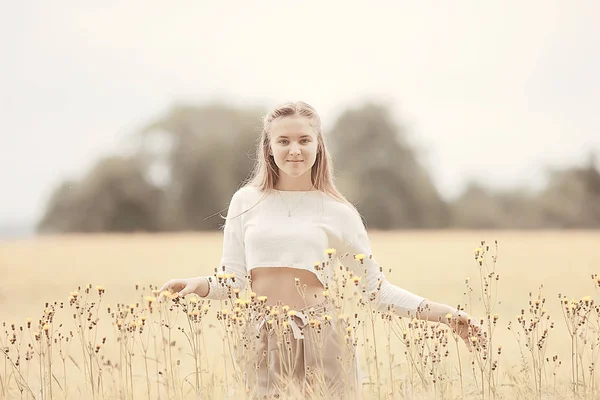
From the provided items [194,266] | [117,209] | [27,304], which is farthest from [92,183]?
[27,304]

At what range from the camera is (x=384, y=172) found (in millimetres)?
24172

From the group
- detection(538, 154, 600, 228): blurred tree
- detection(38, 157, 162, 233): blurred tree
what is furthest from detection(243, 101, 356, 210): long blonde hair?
detection(538, 154, 600, 228): blurred tree

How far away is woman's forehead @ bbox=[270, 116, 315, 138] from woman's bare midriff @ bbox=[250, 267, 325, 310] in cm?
61

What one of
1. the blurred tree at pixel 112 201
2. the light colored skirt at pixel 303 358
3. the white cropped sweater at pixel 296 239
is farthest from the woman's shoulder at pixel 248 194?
the blurred tree at pixel 112 201

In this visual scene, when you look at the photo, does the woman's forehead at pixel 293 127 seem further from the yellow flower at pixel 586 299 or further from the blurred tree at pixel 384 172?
the blurred tree at pixel 384 172

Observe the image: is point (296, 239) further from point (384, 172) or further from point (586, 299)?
A: point (384, 172)

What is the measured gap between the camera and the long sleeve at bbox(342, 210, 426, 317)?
10.2 ft

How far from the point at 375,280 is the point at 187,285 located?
2.70ft

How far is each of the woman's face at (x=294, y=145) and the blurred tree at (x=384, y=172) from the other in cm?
1949

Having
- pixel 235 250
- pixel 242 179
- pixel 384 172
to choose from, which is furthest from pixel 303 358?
pixel 384 172

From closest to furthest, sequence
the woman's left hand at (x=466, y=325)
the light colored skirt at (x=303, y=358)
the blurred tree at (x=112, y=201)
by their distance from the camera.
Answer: the light colored skirt at (x=303, y=358), the woman's left hand at (x=466, y=325), the blurred tree at (x=112, y=201)

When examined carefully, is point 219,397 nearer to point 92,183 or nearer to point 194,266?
point 194,266

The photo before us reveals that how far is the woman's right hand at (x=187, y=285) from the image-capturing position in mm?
2981

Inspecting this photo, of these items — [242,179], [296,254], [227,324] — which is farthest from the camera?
[242,179]
